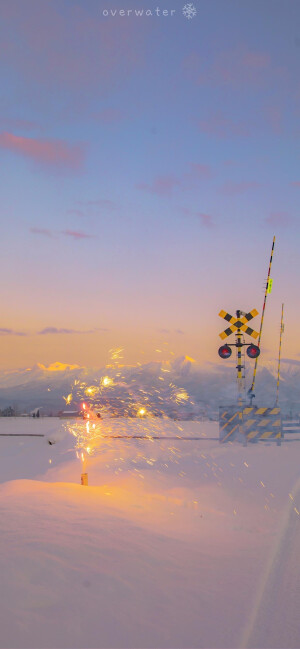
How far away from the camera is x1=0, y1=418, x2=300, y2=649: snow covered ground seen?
16.7ft

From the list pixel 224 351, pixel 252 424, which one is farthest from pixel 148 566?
pixel 224 351

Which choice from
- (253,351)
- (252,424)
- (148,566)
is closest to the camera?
(148,566)

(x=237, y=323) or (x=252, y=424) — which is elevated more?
(x=237, y=323)

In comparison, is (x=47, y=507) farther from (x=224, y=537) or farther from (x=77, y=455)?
(x=77, y=455)

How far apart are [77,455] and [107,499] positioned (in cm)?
1022

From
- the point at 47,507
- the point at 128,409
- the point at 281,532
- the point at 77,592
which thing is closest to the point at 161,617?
the point at 77,592

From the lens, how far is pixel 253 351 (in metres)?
21.3

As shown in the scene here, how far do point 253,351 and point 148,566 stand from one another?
15.5 metres

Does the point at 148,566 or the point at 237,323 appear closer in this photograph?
the point at 148,566

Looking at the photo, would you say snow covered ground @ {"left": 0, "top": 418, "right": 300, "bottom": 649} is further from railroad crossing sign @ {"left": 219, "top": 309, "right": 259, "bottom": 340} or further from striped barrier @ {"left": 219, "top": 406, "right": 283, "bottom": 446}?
railroad crossing sign @ {"left": 219, "top": 309, "right": 259, "bottom": 340}

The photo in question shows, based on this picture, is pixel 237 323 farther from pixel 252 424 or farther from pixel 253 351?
pixel 252 424

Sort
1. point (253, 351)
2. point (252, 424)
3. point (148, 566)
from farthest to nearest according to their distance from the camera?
point (253, 351), point (252, 424), point (148, 566)

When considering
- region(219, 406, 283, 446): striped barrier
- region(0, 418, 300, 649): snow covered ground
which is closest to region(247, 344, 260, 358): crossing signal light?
region(219, 406, 283, 446): striped barrier

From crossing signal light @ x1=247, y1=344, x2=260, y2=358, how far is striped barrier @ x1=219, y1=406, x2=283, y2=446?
2.19 meters
